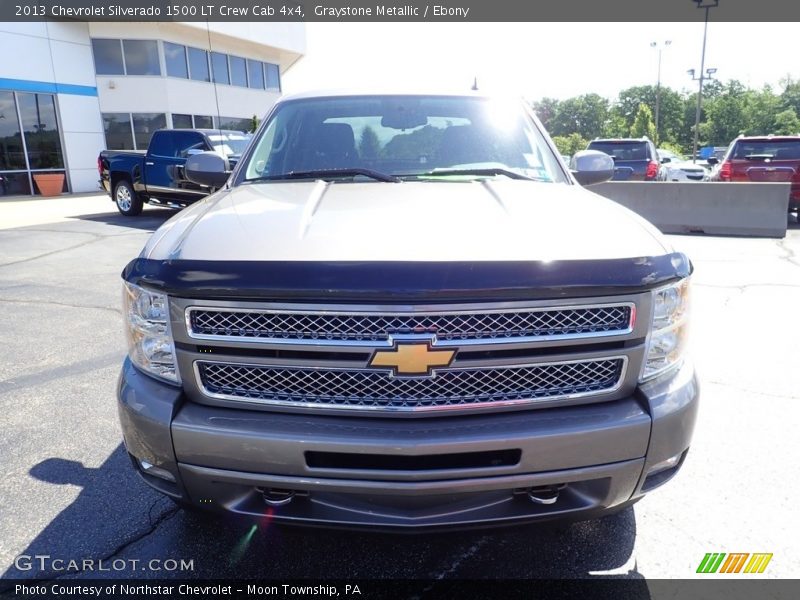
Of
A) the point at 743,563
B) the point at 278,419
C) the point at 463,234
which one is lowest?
the point at 743,563

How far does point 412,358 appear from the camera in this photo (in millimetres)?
1757

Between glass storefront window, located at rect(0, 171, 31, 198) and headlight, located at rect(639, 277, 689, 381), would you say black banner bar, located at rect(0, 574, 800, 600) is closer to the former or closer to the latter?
headlight, located at rect(639, 277, 689, 381)

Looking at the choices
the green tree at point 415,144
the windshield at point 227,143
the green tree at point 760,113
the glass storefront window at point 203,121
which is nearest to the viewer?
the green tree at point 415,144

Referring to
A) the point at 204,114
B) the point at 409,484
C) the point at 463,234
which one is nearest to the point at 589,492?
the point at 409,484

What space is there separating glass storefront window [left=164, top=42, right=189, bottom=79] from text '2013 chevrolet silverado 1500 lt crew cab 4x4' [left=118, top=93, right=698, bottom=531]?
79.9 feet

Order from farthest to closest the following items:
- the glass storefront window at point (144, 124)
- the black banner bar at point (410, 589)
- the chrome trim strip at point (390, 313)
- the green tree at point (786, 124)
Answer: the green tree at point (786, 124) < the glass storefront window at point (144, 124) < the black banner bar at point (410, 589) < the chrome trim strip at point (390, 313)

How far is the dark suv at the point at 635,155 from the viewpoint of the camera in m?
13.9

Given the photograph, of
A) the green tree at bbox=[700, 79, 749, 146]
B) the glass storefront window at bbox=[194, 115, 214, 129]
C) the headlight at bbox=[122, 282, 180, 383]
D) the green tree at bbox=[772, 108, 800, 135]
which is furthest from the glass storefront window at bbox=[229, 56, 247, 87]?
the green tree at bbox=[700, 79, 749, 146]

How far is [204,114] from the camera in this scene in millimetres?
25109

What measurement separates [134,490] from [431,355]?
5.96ft

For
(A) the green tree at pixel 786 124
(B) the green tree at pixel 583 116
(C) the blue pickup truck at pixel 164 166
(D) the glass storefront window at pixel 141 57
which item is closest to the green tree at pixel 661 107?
(B) the green tree at pixel 583 116

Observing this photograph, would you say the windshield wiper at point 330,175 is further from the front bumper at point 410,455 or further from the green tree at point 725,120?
the green tree at point 725,120

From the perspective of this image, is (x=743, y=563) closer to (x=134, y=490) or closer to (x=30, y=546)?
(x=134, y=490)

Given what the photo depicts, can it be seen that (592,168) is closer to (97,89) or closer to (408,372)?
(408,372)
